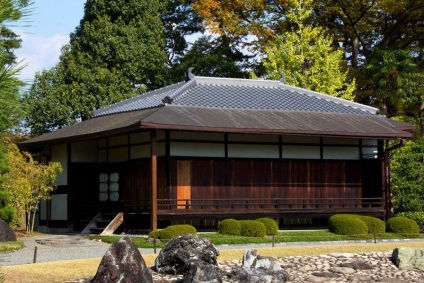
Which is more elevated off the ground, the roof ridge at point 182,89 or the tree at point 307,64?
the tree at point 307,64

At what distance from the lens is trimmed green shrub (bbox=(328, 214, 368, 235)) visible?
21469 mm

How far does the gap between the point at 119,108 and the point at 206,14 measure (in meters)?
11.8

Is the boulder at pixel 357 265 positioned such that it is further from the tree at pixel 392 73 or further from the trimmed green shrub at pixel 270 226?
the tree at pixel 392 73

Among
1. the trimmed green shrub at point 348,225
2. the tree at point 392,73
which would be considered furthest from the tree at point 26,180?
the tree at point 392,73

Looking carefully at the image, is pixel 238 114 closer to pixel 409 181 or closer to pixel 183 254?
pixel 409 181

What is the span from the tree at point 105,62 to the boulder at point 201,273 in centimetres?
2137

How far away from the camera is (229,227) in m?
20.9

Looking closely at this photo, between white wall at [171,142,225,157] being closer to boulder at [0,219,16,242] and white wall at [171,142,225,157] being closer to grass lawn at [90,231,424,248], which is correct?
grass lawn at [90,231,424,248]

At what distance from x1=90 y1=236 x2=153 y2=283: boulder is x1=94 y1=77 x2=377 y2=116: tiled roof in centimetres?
1114

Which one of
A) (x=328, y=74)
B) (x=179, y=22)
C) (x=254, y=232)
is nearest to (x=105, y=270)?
(x=254, y=232)

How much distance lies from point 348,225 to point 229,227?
3.55 m

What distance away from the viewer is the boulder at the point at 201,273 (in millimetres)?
13414

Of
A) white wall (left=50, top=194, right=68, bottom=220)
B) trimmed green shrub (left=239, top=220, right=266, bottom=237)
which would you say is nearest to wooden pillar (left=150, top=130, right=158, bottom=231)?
trimmed green shrub (left=239, top=220, right=266, bottom=237)

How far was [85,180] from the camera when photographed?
2658 cm
